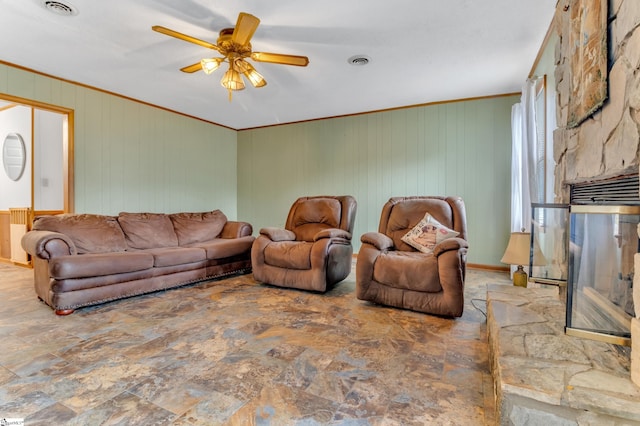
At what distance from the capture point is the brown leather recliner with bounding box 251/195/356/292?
328cm

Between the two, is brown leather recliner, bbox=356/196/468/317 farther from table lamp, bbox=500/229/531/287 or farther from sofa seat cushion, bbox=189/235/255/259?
sofa seat cushion, bbox=189/235/255/259

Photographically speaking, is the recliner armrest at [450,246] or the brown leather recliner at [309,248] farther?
the brown leather recliner at [309,248]

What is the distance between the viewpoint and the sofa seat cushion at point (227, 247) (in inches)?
150

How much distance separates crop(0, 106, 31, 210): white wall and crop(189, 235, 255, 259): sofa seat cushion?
3.25 meters

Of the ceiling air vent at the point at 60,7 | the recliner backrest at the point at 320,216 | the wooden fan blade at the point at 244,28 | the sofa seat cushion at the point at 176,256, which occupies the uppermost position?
the ceiling air vent at the point at 60,7

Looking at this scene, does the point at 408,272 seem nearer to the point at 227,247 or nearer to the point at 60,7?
the point at 227,247

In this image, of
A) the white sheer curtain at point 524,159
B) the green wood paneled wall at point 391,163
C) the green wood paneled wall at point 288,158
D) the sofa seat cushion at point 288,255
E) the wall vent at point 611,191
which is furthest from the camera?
the green wood paneled wall at point 391,163

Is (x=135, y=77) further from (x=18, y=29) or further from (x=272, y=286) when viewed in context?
(x=272, y=286)

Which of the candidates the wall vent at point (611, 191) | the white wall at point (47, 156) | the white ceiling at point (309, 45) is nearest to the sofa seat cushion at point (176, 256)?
the white ceiling at point (309, 45)

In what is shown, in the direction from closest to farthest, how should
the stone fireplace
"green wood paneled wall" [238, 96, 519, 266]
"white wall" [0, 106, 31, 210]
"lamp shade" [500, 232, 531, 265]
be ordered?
the stone fireplace
"lamp shade" [500, 232, 531, 265]
"green wood paneled wall" [238, 96, 519, 266]
"white wall" [0, 106, 31, 210]

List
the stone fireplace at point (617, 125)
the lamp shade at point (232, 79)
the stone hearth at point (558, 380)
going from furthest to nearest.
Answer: the lamp shade at point (232, 79), the stone fireplace at point (617, 125), the stone hearth at point (558, 380)

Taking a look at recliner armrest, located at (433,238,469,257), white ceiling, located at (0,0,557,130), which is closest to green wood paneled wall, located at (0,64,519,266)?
white ceiling, located at (0,0,557,130)

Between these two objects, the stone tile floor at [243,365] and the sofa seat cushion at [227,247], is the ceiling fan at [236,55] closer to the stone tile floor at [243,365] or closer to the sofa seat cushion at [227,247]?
the sofa seat cushion at [227,247]

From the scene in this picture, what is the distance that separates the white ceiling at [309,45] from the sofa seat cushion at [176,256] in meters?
2.03
